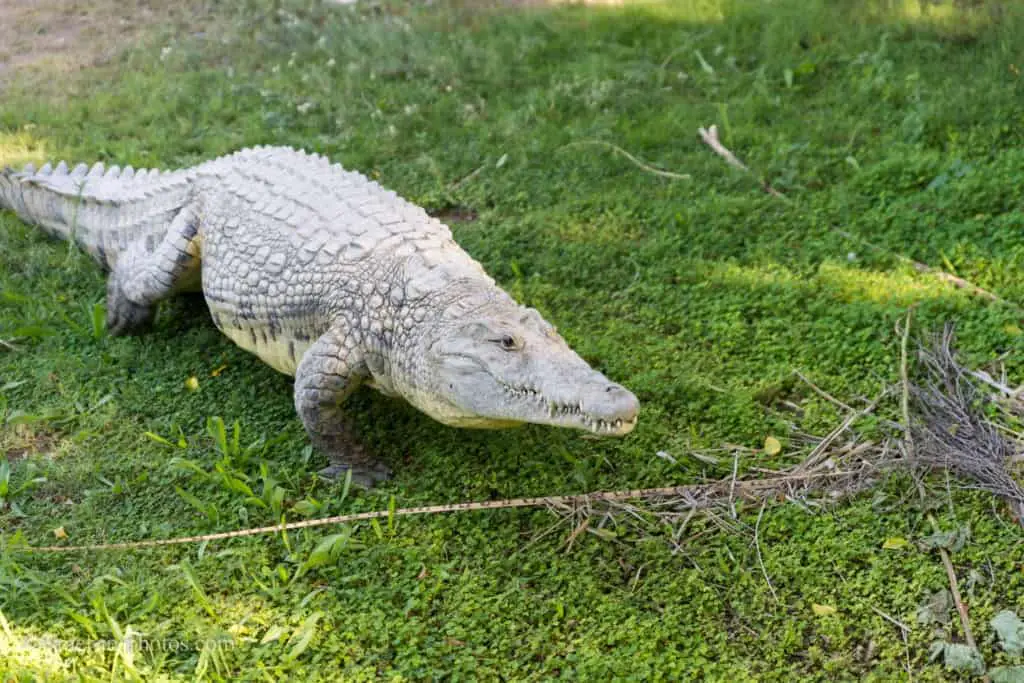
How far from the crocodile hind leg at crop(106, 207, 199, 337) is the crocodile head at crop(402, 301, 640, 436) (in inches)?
61.1

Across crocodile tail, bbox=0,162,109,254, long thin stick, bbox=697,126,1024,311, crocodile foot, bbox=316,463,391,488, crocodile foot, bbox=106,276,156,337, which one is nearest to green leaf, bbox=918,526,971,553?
long thin stick, bbox=697,126,1024,311

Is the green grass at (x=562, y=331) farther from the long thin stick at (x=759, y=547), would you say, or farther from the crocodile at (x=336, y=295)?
the crocodile at (x=336, y=295)

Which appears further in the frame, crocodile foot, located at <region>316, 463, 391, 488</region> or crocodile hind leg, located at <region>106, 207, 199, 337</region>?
crocodile hind leg, located at <region>106, 207, 199, 337</region>

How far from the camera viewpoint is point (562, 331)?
489cm

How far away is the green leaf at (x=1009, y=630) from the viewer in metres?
3.21

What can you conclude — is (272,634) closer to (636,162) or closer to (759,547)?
(759,547)

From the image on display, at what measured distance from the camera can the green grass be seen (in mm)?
3434

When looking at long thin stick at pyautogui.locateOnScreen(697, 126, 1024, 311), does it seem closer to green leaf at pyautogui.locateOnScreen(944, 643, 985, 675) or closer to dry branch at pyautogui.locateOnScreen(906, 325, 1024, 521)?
dry branch at pyautogui.locateOnScreen(906, 325, 1024, 521)

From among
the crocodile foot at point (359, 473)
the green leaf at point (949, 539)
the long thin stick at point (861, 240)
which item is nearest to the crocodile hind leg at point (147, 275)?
the crocodile foot at point (359, 473)

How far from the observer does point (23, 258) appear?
554 cm

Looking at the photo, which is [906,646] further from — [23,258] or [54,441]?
[23,258]

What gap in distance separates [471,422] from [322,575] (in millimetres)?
820

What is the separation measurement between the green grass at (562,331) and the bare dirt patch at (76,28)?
→ 36cm

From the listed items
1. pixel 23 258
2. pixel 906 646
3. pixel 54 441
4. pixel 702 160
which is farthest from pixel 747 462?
pixel 23 258
